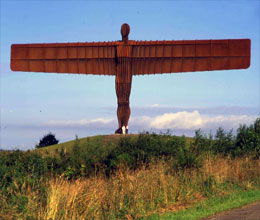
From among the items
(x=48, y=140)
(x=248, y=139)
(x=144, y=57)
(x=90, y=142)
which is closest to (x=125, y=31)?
(x=144, y=57)

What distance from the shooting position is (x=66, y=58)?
23.8 m

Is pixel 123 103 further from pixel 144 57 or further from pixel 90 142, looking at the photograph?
pixel 90 142

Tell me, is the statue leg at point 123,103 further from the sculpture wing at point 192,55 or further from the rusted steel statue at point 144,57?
the sculpture wing at point 192,55

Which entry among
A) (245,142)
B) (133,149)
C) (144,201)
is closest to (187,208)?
(144,201)

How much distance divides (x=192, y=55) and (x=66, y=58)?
757cm

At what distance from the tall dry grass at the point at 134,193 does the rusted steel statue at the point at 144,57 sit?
9.04 meters

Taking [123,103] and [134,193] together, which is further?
[123,103]

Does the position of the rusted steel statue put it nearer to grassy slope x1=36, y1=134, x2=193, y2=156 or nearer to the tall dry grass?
grassy slope x1=36, y1=134, x2=193, y2=156

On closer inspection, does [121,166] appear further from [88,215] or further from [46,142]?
[46,142]

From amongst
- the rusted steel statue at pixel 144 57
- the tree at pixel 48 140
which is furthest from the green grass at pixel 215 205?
the tree at pixel 48 140

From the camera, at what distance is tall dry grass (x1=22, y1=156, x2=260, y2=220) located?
9.83m

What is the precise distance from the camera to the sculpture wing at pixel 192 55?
22609 mm

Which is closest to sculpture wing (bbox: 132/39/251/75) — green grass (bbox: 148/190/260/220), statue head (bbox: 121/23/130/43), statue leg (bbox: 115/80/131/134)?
statue head (bbox: 121/23/130/43)

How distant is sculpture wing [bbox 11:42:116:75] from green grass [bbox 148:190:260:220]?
12.5 metres
